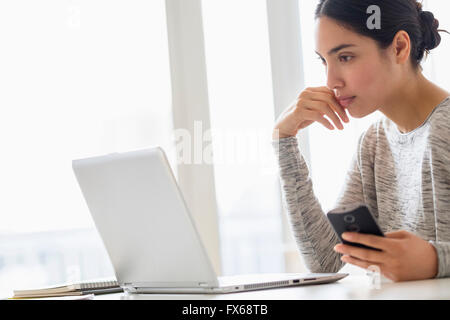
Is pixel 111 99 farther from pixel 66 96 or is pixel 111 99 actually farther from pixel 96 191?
pixel 96 191

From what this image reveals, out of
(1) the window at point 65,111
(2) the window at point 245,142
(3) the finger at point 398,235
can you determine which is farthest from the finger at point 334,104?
(1) the window at point 65,111

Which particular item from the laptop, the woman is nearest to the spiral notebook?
the laptop

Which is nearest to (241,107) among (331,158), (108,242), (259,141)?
(259,141)

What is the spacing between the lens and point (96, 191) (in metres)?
1.24

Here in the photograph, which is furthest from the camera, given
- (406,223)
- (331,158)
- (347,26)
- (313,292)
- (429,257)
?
(331,158)

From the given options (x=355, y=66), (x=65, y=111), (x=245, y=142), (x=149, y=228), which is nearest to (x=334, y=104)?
(x=355, y=66)

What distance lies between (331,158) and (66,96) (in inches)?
44.2

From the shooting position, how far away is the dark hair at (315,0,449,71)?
5.10ft

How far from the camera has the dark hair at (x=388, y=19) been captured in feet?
5.10

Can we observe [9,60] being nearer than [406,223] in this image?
No

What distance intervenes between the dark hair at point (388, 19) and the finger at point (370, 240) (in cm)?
62

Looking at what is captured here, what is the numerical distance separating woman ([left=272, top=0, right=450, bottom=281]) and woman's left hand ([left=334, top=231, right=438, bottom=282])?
0.38 meters

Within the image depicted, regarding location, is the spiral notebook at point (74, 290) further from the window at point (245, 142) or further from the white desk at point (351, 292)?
the window at point (245, 142)

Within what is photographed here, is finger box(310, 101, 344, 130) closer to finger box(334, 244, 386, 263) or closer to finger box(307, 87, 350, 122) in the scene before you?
finger box(307, 87, 350, 122)
